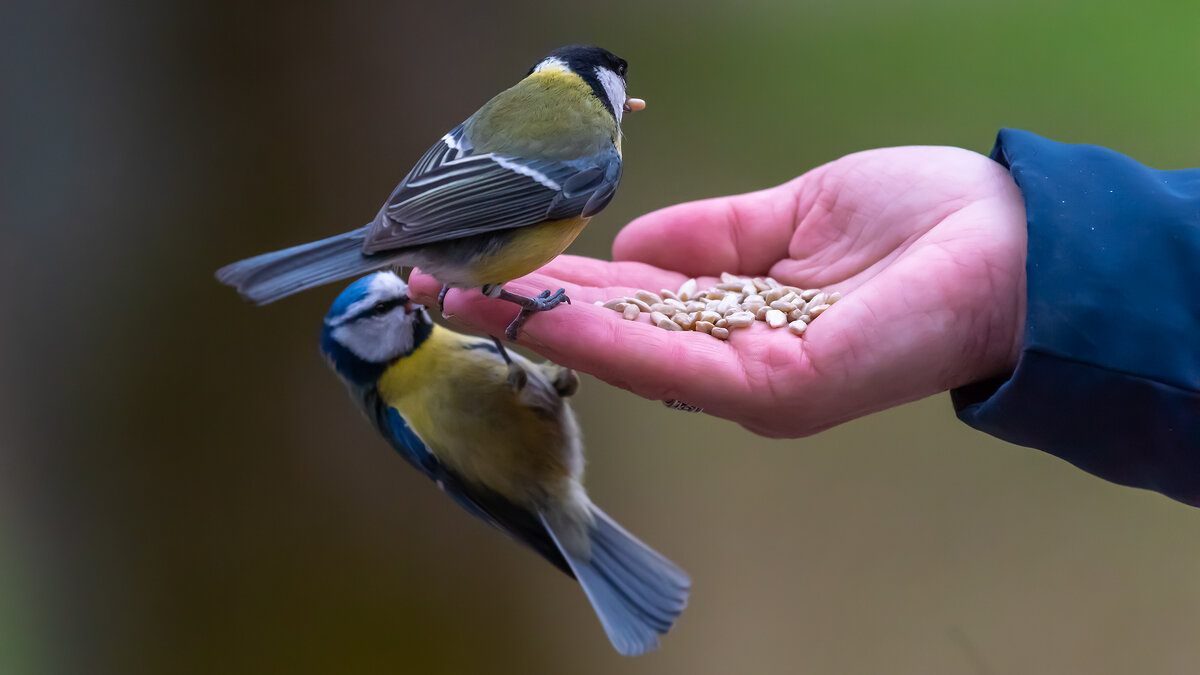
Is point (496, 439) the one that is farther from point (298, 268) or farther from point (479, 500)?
point (298, 268)

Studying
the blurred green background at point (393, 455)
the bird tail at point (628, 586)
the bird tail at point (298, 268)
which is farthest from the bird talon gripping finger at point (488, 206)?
the blurred green background at point (393, 455)

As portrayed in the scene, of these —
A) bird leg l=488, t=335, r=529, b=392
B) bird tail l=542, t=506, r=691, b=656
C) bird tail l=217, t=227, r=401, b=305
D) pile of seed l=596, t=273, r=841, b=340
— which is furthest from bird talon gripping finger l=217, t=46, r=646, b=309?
bird tail l=542, t=506, r=691, b=656

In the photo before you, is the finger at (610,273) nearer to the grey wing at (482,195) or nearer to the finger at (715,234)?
the finger at (715,234)

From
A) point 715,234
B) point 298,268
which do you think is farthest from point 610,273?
point 298,268

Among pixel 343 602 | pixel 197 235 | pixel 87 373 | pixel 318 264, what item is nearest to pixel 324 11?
pixel 197 235

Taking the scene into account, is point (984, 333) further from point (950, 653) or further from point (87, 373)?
point (87, 373)
